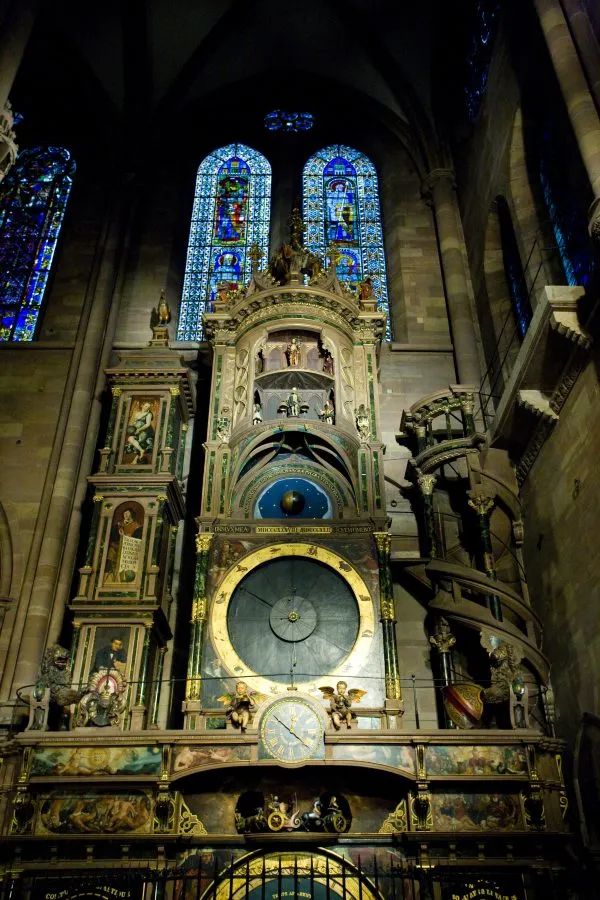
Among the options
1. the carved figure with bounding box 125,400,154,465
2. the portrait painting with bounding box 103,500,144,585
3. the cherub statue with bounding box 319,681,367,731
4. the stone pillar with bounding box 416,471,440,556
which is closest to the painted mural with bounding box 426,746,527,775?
the cherub statue with bounding box 319,681,367,731

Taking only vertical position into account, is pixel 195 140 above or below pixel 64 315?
above

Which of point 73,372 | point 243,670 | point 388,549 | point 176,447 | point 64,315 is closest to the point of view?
point 243,670

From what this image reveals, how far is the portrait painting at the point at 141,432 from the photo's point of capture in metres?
11.4

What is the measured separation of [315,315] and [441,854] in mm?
7448

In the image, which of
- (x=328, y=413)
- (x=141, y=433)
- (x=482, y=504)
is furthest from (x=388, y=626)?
(x=141, y=433)

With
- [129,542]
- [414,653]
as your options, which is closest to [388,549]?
[414,653]

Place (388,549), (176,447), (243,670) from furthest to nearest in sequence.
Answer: (176,447), (388,549), (243,670)

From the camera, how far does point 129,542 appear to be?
10.6 meters

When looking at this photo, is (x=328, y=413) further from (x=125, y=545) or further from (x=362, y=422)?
(x=125, y=545)

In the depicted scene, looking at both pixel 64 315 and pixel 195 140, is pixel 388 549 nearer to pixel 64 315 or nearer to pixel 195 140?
pixel 64 315

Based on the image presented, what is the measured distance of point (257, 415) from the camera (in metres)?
11.8

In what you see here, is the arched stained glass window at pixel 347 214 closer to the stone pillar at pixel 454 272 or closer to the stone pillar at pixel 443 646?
the stone pillar at pixel 454 272

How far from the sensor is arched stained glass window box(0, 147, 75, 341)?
48.8 ft

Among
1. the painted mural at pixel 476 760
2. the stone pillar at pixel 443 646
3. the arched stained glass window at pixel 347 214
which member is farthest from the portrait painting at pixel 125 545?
the arched stained glass window at pixel 347 214
